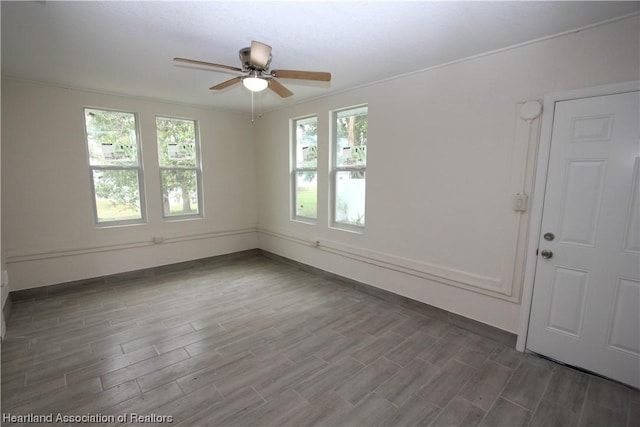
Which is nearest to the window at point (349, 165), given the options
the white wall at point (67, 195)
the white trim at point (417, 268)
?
the white trim at point (417, 268)

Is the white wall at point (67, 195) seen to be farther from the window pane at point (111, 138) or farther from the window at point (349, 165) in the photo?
the window at point (349, 165)

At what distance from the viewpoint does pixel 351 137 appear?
12.7 feet

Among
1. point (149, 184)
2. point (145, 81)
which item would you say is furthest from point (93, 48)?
point (149, 184)

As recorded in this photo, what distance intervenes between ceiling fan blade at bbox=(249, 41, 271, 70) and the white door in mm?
2209

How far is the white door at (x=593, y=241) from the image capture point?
2.03m

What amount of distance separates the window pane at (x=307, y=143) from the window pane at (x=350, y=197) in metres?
0.56

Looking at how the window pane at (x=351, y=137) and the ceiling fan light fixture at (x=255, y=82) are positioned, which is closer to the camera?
the ceiling fan light fixture at (x=255, y=82)

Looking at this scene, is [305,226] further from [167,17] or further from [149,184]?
[167,17]

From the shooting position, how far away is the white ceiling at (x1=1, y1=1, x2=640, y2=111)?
1883 mm

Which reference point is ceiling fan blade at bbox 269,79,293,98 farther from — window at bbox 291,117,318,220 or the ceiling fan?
window at bbox 291,117,318,220

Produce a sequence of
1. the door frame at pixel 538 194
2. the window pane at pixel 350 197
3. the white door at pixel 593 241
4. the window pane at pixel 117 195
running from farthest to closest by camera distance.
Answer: the window pane at pixel 117 195 → the window pane at pixel 350 197 → the door frame at pixel 538 194 → the white door at pixel 593 241

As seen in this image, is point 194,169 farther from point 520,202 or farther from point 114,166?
point 520,202

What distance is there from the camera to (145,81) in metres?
3.38

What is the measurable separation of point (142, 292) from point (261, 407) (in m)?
2.67
